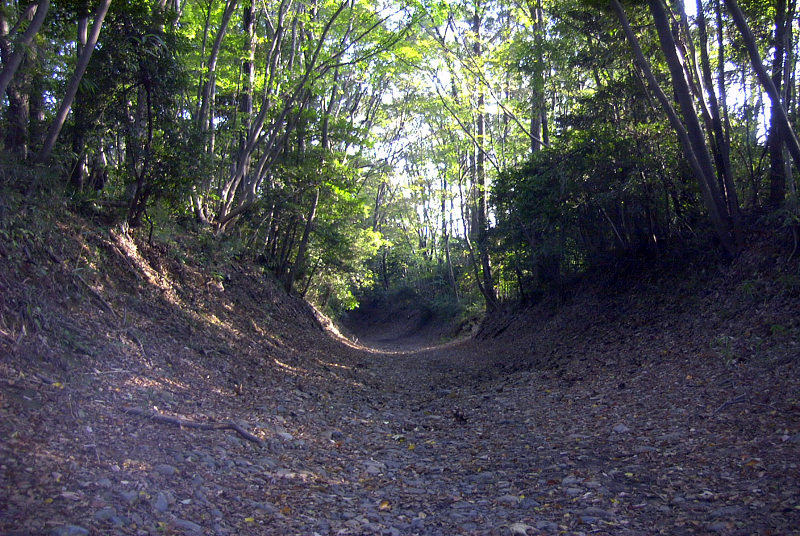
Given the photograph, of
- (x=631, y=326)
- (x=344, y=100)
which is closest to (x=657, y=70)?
(x=631, y=326)

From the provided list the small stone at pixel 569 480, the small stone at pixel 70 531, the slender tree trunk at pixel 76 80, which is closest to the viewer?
the small stone at pixel 70 531

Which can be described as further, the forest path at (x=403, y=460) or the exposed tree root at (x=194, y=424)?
the exposed tree root at (x=194, y=424)

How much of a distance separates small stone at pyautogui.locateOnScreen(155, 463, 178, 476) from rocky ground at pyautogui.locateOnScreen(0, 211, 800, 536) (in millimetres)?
27

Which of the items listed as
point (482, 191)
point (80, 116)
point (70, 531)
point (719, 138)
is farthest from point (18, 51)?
point (482, 191)

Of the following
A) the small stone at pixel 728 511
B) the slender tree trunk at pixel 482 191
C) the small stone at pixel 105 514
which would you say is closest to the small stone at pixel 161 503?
the small stone at pixel 105 514

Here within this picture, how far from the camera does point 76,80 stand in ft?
26.6

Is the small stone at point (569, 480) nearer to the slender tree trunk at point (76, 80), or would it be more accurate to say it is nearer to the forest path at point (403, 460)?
the forest path at point (403, 460)

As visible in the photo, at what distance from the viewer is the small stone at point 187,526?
3.87 meters

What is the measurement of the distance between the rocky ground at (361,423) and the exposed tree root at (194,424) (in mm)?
28

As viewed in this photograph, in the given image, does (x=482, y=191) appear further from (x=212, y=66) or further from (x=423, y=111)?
(x=212, y=66)

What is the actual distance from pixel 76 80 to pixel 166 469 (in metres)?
6.12

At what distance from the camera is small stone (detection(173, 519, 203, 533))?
3.87 m

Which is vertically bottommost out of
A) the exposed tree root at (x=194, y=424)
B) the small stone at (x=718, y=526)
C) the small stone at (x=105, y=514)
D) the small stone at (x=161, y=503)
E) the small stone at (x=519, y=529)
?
the small stone at (x=519, y=529)

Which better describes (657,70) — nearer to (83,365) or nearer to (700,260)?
(700,260)
